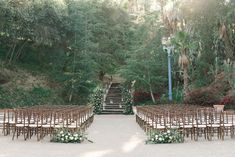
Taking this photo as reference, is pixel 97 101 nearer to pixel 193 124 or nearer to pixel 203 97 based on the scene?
pixel 203 97

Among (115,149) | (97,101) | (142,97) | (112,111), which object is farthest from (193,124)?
(142,97)

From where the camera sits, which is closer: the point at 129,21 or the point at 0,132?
the point at 0,132

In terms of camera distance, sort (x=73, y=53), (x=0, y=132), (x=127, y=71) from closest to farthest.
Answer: (x=0, y=132) < (x=127, y=71) < (x=73, y=53)

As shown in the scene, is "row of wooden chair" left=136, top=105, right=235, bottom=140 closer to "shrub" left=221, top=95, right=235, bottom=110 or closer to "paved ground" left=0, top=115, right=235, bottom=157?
"paved ground" left=0, top=115, right=235, bottom=157

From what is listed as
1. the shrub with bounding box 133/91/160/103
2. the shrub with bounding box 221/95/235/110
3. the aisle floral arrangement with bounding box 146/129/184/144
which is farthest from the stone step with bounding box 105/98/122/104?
the aisle floral arrangement with bounding box 146/129/184/144

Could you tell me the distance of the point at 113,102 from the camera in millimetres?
43500

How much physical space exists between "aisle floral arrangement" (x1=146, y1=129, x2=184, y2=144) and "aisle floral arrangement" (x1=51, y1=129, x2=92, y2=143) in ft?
8.25

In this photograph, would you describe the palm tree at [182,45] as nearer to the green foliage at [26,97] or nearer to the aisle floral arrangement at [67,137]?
the green foliage at [26,97]

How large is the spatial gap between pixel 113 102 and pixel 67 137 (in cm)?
2744

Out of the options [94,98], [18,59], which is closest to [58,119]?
[94,98]

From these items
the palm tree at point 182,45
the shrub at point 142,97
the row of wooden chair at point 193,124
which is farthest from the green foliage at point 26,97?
the row of wooden chair at point 193,124

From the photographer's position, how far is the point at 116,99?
4484 centimetres

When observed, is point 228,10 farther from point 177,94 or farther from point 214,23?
point 177,94

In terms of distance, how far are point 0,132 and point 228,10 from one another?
78.5ft
